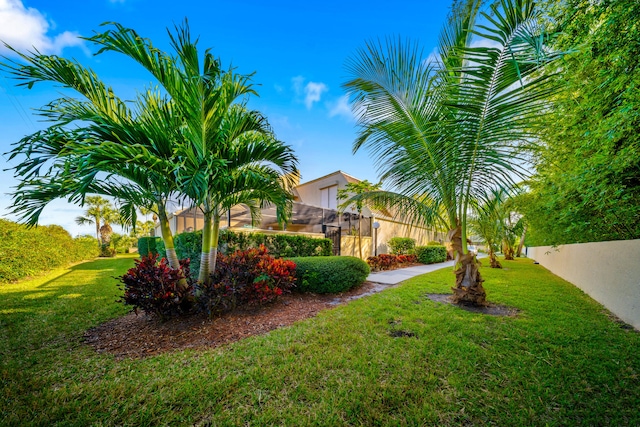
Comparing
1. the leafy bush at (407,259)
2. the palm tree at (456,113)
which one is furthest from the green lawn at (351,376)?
the leafy bush at (407,259)

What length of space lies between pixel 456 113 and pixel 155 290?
553 centimetres

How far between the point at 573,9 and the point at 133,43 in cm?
547

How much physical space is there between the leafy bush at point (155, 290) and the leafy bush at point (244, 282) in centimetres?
35

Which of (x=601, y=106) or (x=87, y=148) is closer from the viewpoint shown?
(x=87, y=148)

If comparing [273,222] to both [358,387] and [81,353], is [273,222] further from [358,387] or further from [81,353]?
[358,387]

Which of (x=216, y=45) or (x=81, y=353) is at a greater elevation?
(x=216, y=45)

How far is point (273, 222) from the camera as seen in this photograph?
10461 millimetres

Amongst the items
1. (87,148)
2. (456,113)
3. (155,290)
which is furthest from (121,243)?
(456,113)

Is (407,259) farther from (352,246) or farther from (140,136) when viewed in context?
(140,136)

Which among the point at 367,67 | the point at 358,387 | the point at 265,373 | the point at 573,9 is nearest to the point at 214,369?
the point at 265,373

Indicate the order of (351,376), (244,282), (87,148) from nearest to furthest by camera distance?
(351,376) < (87,148) < (244,282)

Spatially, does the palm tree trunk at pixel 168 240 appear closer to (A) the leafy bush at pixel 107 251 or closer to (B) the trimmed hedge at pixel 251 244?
(B) the trimmed hedge at pixel 251 244

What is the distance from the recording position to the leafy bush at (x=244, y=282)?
4090mm

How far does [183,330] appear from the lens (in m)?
3.71
